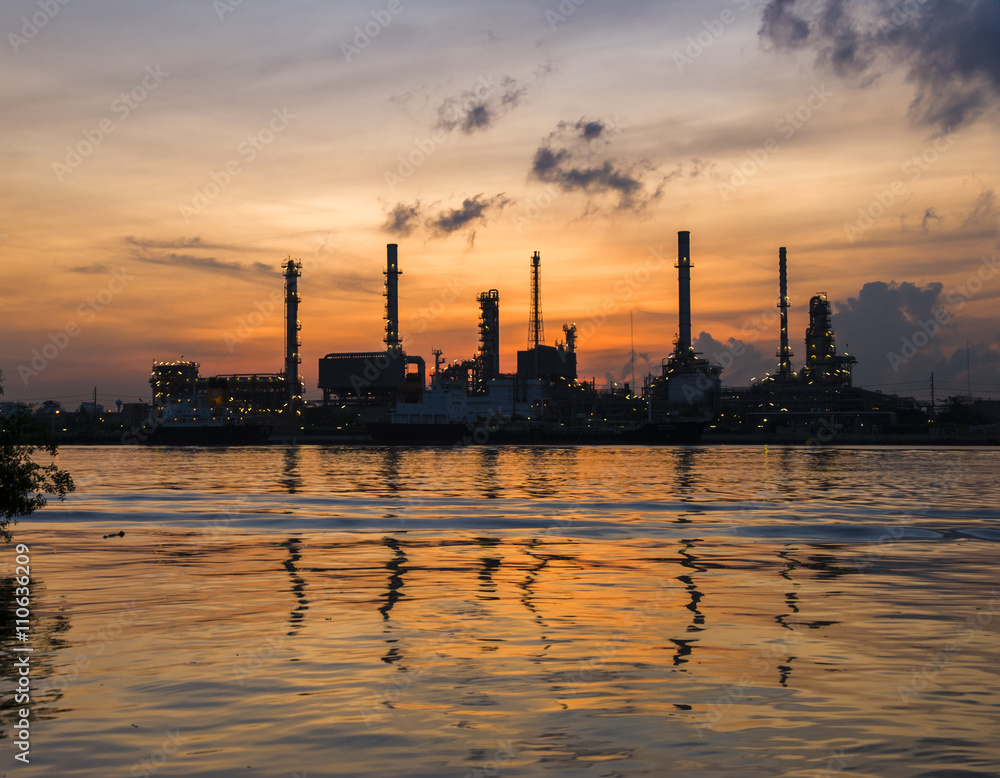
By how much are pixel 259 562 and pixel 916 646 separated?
1616cm

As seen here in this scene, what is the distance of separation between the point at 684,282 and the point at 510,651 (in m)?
164

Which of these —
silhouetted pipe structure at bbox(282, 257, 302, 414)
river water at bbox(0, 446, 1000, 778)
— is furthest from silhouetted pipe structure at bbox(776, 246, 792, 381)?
river water at bbox(0, 446, 1000, 778)

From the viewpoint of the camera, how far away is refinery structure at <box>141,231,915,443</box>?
15988 centimetres

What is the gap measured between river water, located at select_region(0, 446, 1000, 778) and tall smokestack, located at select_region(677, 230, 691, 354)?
469 feet

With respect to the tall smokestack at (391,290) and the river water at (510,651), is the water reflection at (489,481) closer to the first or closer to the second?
the river water at (510,651)

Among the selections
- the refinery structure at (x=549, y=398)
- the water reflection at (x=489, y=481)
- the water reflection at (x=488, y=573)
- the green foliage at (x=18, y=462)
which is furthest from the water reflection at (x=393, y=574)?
the refinery structure at (x=549, y=398)

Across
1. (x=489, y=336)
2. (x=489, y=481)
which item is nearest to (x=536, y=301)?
(x=489, y=336)

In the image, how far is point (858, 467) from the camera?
77938 millimetres

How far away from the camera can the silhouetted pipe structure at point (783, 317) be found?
177375 mm

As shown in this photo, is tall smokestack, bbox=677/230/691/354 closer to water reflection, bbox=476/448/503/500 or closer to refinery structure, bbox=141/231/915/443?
refinery structure, bbox=141/231/915/443

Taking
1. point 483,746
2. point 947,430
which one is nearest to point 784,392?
point 947,430

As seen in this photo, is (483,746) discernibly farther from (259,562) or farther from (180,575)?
(259,562)

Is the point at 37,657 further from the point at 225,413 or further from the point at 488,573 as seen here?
the point at 225,413

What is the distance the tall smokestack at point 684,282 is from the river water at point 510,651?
14299cm
